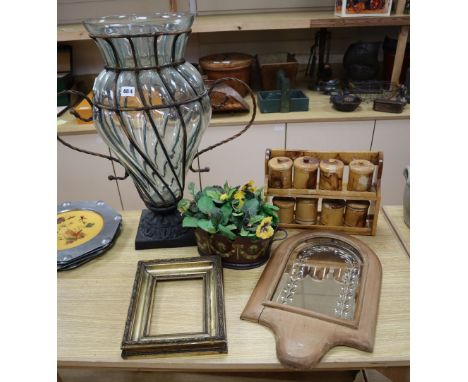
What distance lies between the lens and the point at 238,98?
71.2 inches

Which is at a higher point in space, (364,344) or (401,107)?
(401,107)

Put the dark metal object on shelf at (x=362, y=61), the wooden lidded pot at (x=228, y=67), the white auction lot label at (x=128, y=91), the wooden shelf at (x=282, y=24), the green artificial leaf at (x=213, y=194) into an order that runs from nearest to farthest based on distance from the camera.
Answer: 1. the white auction lot label at (x=128, y=91)
2. the green artificial leaf at (x=213, y=194)
3. the wooden shelf at (x=282, y=24)
4. the wooden lidded pot at (x=228, y=67)
5. the dark metal object on shelf at (x=362, y=61)

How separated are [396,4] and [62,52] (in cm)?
185

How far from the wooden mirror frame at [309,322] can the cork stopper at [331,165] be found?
230mm

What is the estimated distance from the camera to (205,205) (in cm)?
85

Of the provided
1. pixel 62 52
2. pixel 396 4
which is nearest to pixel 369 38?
pixel 396 4

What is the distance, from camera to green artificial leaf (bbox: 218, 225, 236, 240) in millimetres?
803

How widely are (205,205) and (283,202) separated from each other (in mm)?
221

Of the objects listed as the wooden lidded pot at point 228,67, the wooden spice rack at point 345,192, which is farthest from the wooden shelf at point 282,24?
the wooden spice rack at point 345,192

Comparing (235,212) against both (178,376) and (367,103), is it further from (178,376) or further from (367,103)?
(367,103)

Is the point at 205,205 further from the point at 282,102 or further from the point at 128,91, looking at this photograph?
the point at 282,102

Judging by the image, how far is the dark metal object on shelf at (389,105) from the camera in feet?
5.90

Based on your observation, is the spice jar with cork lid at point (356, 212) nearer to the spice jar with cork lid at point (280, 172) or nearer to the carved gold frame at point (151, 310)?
the spice jar with cork lid at point (280, 172)

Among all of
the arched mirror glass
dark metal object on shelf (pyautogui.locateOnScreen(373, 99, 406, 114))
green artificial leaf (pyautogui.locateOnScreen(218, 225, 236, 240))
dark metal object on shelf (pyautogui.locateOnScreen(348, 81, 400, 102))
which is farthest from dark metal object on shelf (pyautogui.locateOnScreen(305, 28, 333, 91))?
green artificial leaf (pyautogui.locateOnScreen(218, 225, 236, 240))
